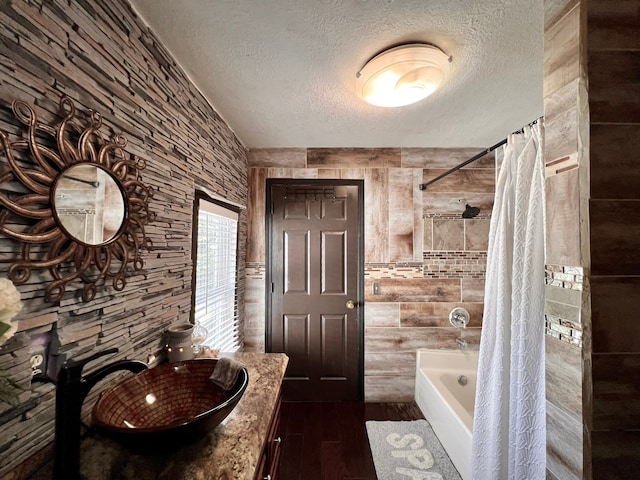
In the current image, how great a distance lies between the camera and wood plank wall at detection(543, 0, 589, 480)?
0.65 metres

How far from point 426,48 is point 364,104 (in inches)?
21.5

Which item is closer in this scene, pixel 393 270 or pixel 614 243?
pixel 614 243

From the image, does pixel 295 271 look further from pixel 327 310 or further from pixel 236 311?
pixel 236 311

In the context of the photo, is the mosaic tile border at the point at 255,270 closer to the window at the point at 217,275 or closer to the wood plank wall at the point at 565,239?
the window at the point at 217,275

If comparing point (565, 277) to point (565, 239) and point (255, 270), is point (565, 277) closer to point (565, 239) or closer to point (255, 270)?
point (565, 239)

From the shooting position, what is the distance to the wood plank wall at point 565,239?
25.5 inches

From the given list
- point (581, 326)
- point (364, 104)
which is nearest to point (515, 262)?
point (581, 326)

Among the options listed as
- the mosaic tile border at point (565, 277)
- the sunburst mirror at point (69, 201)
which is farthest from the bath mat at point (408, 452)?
the sunburst mirror at point (69, 201)

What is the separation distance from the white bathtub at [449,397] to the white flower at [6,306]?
202 cm

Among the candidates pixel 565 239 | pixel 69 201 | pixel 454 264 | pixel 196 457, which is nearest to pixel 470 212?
pixel 454 264

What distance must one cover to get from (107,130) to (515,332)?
A: 172 centimetres

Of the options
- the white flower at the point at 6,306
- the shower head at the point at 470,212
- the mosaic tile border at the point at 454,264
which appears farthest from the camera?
the mosaic tile border at the point at 454,264

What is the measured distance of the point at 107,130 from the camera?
0.84 metres

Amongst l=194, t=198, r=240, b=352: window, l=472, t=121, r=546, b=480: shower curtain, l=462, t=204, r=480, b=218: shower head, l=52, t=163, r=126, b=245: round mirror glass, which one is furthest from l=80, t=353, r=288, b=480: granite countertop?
l=462, t=204, r=480, b=218: shower head
